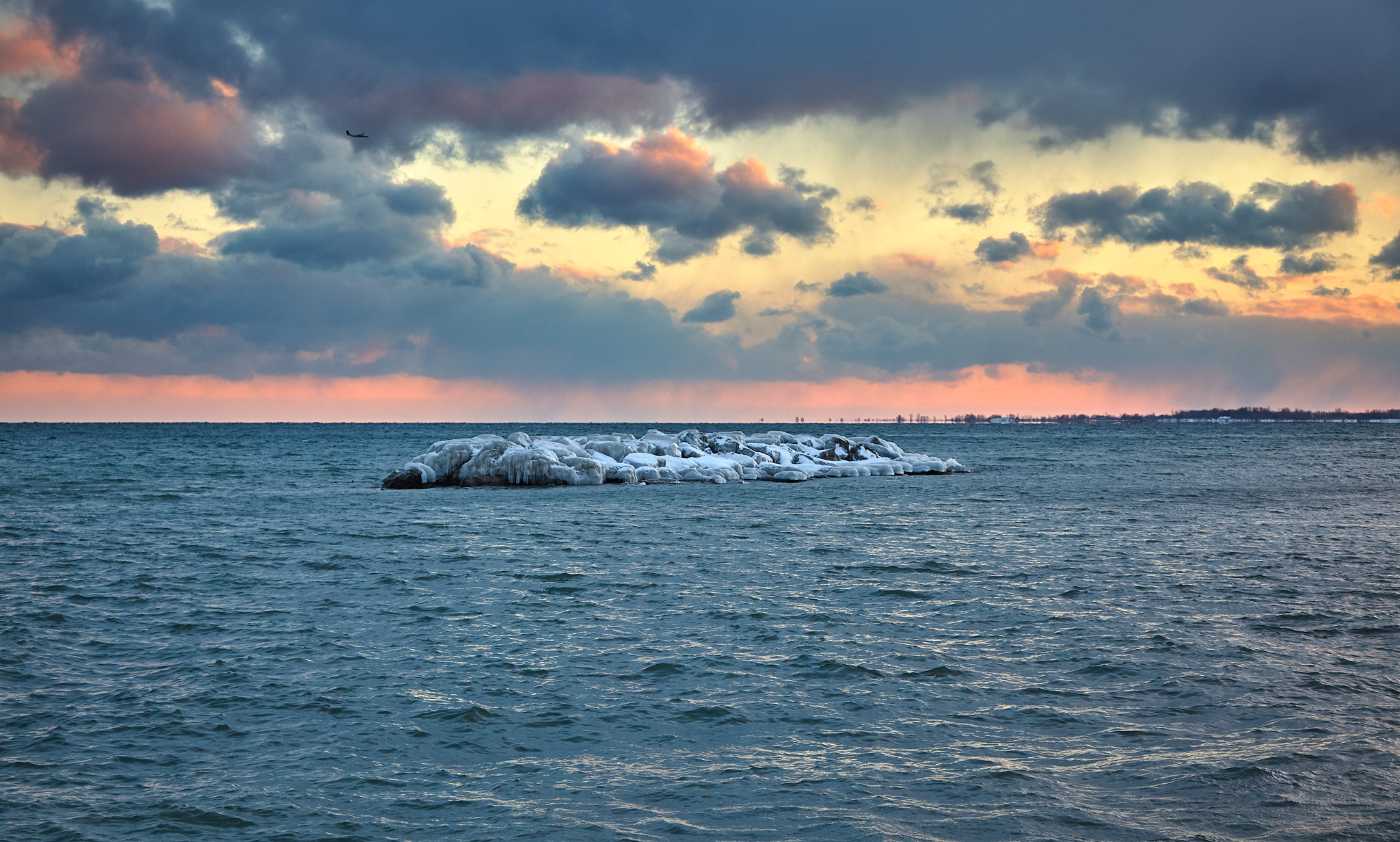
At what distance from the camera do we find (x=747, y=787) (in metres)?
6.82

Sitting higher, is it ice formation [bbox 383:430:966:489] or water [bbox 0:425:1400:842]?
ice formation [bbox 383:430:966:489]

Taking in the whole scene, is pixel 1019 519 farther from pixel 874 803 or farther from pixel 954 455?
pixel 954 455

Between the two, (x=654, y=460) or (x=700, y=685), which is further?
(x=654, y=460)

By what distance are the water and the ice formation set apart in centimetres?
1501

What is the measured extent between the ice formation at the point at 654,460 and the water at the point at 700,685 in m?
15.0

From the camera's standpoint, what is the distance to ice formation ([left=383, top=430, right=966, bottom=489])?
38.0 meters

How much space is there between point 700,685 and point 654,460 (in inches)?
1291

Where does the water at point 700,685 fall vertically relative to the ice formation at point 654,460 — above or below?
below

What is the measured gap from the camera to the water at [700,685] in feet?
21.2

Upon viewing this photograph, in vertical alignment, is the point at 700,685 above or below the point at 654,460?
below

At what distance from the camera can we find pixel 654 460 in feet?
138

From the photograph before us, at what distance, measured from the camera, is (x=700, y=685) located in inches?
372

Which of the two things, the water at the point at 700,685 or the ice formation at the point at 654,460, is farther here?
the ice formation at the point at 654,460

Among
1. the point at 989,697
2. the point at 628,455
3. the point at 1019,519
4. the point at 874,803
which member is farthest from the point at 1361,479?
the point at 874,803
